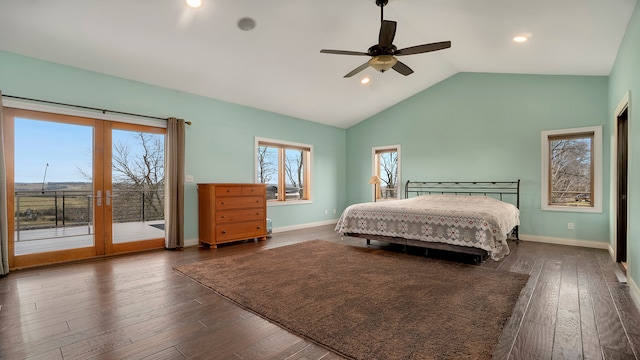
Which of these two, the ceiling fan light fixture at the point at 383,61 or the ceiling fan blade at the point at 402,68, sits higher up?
the ceiling fan blade at the point at 402,68

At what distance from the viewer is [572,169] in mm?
5242

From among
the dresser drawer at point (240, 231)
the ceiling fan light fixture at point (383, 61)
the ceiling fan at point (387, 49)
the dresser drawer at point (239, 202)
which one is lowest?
the dresser drawer at point (240, 231)

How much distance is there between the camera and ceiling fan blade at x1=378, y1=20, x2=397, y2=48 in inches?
118

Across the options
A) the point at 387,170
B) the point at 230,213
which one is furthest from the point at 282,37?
the point at 387,170

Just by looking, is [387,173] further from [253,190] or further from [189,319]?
[189,319]

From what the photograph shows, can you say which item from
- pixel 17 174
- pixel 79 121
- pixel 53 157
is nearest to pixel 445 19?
pixel 79 121

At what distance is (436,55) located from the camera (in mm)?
5469

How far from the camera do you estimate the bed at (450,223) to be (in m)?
3.78

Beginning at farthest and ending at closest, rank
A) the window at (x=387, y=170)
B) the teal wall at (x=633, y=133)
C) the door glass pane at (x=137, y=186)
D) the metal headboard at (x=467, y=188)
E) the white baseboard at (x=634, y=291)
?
the window at (x=387, y=170), the metal headboard at (x=467, y=188), the door glass pane at (x=137, y=186), the teal wall at (x=633, y=133), the white baseboard at (x=634, y=291)

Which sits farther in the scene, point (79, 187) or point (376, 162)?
point (376, 162)

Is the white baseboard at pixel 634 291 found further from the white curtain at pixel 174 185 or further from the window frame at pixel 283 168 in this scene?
the white curtain at pixel 174 185

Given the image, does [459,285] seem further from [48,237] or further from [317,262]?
[48,237]

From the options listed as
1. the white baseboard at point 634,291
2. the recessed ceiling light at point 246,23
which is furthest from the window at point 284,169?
the white baseboard at point 634,291

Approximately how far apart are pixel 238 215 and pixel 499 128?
536 cm
